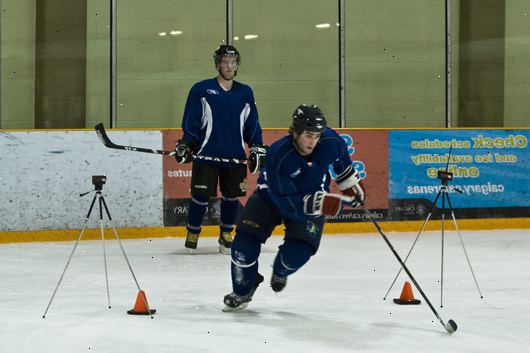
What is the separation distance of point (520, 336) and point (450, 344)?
0.39m

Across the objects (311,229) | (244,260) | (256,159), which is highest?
(256,159)

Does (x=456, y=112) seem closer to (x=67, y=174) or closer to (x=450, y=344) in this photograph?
(x=67, y=174)

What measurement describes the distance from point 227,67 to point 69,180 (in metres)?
1.98

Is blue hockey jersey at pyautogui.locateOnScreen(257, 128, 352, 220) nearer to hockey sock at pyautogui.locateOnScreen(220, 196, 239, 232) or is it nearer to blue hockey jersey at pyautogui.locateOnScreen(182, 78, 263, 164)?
blue hockey jersey at pyautogui.locateOnScreen(182, 78, 263, 164)

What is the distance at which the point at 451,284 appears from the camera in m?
5.84

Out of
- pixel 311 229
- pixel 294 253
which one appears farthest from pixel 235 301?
pixel 311 229

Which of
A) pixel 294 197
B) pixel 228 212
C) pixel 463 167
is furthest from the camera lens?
pixel 463 167

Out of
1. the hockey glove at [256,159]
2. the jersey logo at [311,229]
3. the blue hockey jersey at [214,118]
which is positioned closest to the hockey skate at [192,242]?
the blue hockey jersey at [214,118]

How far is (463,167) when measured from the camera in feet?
30.5

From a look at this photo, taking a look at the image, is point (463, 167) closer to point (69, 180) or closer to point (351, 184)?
point (69, 180)

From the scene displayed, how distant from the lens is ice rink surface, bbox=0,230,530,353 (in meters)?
4.05

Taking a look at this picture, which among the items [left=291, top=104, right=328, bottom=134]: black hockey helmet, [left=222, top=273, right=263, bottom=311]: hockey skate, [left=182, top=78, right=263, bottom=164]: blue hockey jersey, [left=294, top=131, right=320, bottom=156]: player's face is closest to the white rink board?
[left=182, top=78, right=263, bottom=164]: blue hockey jersey

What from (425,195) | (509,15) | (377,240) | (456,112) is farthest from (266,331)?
(509,15)

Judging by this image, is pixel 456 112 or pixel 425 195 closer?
pixel 425 195
